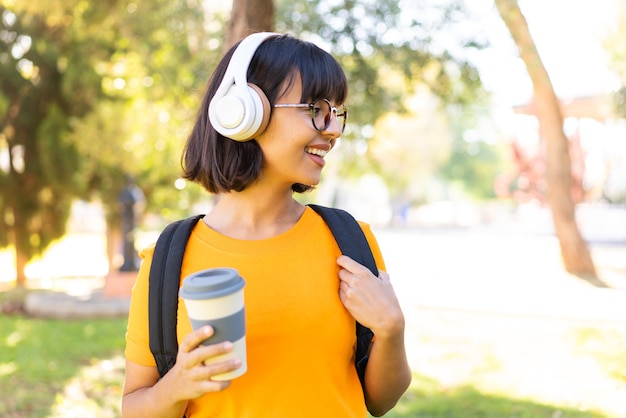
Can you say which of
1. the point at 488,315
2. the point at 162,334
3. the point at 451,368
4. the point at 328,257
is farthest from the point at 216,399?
the point at 488,315

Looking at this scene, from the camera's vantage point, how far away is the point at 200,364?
132 cm

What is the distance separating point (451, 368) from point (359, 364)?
17.0 ft

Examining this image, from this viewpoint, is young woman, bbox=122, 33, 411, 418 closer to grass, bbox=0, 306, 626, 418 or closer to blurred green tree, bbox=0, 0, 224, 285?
grass, bbox=0, 306, 626, 418

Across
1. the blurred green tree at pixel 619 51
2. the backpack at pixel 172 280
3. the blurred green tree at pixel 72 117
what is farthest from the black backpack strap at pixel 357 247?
the blurred green tree at pixel 619 51

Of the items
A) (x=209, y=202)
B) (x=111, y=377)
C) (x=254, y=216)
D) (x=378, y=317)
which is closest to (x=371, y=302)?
(x=378, y=317)

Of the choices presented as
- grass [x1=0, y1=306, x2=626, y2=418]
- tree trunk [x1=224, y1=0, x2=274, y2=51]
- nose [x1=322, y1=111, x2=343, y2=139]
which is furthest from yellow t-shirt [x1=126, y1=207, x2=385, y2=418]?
grass [x1=0, y1=306, x2=626, y2=418]

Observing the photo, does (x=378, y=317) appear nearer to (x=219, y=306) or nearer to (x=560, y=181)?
(x=219, y=306)

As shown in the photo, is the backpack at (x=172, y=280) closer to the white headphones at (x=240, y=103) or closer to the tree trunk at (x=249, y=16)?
the white headphones at (x=240, y=103)

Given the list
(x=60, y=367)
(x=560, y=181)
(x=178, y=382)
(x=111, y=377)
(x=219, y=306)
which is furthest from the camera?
(x=560, y=181)

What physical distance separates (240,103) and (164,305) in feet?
1.63

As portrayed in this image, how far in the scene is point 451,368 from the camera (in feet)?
21.6

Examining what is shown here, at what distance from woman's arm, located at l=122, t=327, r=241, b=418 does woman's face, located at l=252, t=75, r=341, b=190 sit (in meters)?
0.51

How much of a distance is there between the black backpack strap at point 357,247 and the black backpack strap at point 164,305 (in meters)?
0.39

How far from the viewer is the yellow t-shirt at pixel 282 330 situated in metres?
1.53
